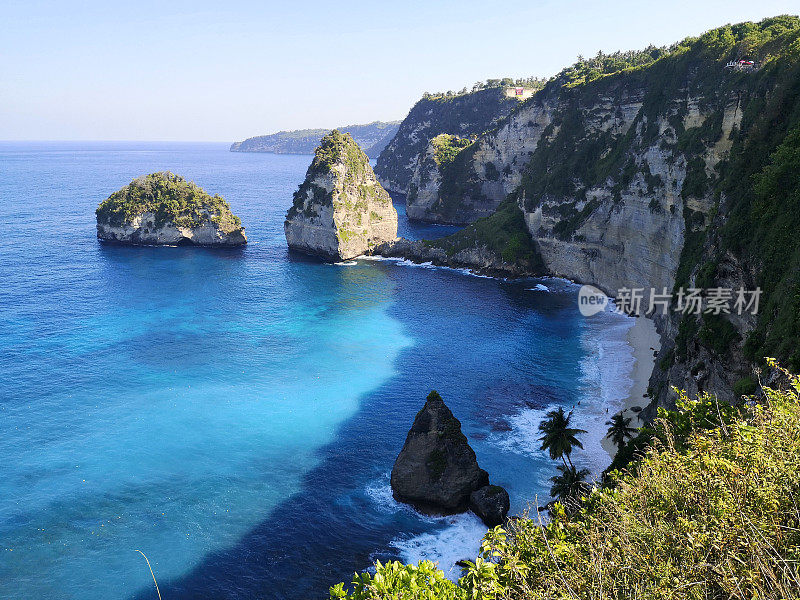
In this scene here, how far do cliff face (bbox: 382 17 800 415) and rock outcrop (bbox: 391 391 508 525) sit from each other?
56.9 feet

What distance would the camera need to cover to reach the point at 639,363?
225 feet

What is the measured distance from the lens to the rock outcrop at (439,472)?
44.5 meters

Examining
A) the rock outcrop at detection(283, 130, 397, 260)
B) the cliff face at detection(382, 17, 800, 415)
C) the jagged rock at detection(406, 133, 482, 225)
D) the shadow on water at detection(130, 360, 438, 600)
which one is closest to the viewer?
the shadow on water at detection(130, 360, 438, 600)

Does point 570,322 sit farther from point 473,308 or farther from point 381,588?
point 381,588

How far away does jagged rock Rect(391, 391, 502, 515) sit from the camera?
Answer: 44.7 m

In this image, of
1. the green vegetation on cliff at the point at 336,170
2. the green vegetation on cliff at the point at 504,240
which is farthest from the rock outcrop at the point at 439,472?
the green vegetation on cliff at the point at 336,170

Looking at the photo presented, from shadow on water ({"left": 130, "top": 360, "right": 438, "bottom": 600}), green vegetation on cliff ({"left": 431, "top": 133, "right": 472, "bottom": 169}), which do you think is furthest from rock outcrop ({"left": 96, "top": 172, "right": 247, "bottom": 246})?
shadow on water ({"left": 130, "top": 360, "right": 438, "bottom": 600})

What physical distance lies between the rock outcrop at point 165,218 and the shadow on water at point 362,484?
244 feet

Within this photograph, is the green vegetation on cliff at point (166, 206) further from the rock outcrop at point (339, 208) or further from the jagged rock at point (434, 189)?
the jagged rock at point (434, 189)

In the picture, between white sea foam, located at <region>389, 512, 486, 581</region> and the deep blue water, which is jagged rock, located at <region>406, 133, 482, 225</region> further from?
white sea foam, located at <region>389, 512, 486, 581</region>

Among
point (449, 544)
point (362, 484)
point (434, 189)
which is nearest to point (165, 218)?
point (434, 189)
